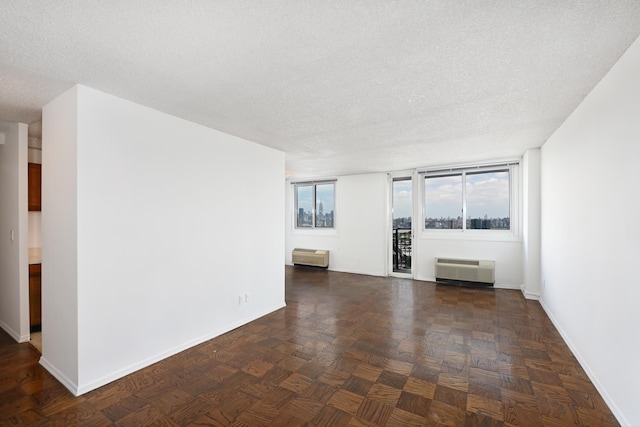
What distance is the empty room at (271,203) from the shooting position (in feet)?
5.37

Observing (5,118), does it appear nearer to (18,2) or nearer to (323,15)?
(18,2)

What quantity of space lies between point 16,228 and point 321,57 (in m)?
3.71

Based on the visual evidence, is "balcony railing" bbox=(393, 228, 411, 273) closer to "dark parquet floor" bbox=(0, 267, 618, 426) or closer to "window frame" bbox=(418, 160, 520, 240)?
"window frame" bbox=(418, 160, 520, 240)

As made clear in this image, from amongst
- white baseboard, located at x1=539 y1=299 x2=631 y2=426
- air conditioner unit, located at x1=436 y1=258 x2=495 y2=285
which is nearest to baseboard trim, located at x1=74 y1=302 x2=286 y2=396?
white baseboard, located at x1=539 y1=299 x2=631 y2=426

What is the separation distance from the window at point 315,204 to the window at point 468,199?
7.72 feet

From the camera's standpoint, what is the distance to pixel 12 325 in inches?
129

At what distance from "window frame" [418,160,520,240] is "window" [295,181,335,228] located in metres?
2.22

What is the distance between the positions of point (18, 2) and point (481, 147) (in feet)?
15.7

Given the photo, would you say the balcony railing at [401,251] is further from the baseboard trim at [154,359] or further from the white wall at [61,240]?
the white wall at [61,240]

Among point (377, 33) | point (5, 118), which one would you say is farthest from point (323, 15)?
point (5, 118)

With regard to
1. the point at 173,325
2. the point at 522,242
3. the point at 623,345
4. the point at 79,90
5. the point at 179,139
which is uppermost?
the point at 79,90

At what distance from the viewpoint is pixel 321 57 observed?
185 cm

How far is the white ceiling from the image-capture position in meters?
1.43

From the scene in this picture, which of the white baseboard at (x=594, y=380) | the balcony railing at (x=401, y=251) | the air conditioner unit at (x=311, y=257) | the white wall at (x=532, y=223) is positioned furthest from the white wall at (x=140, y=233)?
the white wall at (x=532, y=223)
